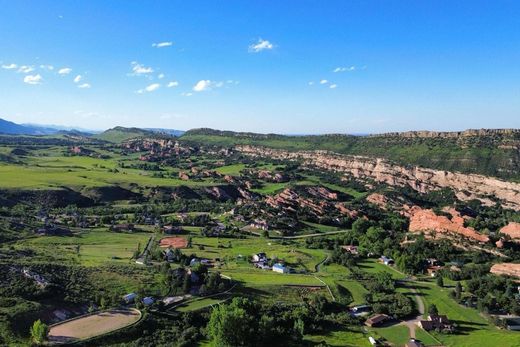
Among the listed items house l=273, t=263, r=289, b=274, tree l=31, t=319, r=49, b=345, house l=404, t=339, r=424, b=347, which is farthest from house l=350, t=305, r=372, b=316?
tree l=31, t=319, r=49, b=345

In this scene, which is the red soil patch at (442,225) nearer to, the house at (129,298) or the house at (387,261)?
the house at (387,261)

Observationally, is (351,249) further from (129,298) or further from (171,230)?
(129,298)

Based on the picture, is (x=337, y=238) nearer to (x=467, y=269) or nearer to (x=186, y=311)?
(x=467, y=269)

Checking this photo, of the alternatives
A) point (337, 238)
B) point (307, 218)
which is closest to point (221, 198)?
point (307, 218)

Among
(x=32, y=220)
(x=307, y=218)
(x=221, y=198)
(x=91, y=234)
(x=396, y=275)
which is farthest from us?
(x=221, y=198)

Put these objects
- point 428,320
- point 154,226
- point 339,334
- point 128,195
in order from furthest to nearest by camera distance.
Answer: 1. point 128,195
2. point 154,226
3. point 428,320
4. point 339,334
